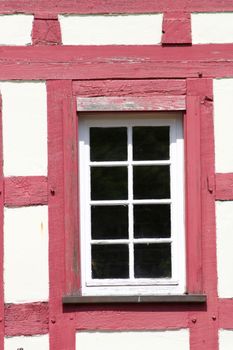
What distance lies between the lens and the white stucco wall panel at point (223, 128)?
31.4 feet

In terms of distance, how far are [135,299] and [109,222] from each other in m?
0.64

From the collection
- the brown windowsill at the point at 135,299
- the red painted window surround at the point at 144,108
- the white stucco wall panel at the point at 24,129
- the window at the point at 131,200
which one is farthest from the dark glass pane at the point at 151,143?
the brown windowsill at the point at 135,299

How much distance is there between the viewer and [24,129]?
9594mm

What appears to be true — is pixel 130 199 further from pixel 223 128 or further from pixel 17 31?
pixel 17 31

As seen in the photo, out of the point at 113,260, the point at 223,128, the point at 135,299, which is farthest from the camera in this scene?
the point at 113,260

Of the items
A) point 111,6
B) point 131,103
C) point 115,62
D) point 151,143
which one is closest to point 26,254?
point 151,143

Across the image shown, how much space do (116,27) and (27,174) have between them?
1295mm

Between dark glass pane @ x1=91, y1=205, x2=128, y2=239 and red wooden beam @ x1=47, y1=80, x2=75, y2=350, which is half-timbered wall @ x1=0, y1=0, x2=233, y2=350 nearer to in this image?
red wooden beam @ x1=47, y1=80, x2=75, y2=350

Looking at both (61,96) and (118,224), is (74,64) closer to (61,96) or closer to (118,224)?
(61,96)

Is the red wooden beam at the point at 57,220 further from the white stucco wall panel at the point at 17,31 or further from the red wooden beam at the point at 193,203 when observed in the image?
the red wooden beam at the point at 193,203

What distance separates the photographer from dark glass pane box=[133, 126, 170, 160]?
9.71 metres

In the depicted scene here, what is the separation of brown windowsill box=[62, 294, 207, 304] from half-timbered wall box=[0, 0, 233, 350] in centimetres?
3

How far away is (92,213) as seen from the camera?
9703mm

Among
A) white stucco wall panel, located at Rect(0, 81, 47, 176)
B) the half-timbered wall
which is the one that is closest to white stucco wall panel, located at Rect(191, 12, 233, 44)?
the half-timbered wall
